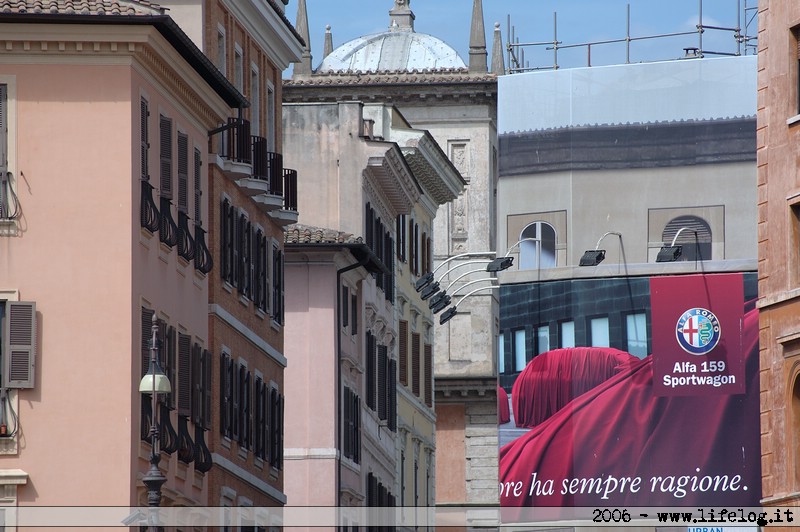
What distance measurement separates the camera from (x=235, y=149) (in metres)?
47.9

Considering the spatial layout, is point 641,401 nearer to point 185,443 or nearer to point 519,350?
point 519,350

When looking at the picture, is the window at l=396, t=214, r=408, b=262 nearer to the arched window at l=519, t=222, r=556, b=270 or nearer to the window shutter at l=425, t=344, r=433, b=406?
the window shutter at l=425, t=344, r=433, b=406

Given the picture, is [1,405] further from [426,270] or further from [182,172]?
[426,270]

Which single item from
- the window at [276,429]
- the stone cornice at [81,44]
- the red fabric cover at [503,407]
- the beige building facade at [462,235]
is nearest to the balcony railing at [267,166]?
the window at [276,429]

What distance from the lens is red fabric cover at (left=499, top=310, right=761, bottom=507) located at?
5819 cm

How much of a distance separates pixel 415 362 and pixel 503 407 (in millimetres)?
15423

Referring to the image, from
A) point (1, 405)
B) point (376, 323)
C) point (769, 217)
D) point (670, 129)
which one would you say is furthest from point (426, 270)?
point (1, 405)

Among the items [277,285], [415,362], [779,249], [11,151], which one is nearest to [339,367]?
[277,285]

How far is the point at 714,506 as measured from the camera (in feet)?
190

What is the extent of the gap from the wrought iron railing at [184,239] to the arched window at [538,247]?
22327 mm

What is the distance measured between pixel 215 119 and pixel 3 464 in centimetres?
1026

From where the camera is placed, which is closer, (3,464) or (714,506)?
(3,464)

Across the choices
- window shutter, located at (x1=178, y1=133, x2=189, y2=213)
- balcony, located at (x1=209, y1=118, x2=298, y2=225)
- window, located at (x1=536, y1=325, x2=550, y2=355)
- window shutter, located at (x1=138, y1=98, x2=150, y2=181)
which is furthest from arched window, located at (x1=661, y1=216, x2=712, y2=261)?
window shutter, located at (x1=138, y1=98, x2=150, y2=181)

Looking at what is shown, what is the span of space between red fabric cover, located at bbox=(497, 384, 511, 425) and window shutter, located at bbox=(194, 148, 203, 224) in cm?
2147
